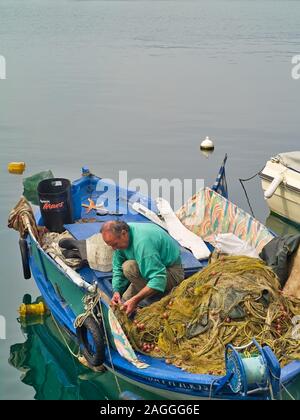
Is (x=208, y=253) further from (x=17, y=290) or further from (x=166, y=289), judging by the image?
(x=17, y=290)

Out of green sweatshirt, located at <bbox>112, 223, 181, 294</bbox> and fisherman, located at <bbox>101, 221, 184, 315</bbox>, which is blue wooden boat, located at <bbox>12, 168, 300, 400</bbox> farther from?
green sweatshirt, located at <bbox>112, 223, 181, 294</bbox>

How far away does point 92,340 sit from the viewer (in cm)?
794

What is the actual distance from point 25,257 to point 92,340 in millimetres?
3373

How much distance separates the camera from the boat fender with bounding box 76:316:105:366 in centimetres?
767

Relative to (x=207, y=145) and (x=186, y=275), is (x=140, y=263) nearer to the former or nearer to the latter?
(x=186, y=275)

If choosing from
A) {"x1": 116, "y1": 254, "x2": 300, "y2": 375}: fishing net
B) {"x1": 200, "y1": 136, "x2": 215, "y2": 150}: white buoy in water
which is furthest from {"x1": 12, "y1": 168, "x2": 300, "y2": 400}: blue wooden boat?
{"x1": 200, "y1": 136, "x2": 215, "y2": 150}: white buoy in water

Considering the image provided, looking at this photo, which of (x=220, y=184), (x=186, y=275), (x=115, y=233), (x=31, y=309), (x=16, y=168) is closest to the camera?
(x=115, y=233)

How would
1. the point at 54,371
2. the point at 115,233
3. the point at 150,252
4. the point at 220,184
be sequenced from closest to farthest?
the point at 115,233
the point at 150,252
the point at 54,371
the point at 220,184

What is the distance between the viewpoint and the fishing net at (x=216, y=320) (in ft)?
24.3

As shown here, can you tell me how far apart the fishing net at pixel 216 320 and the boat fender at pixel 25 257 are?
336 cm

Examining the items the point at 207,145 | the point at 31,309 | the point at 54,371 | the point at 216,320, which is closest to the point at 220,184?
the point at 31,309

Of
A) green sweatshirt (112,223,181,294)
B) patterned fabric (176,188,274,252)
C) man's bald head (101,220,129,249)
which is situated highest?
man's bald head (101,220,129,249)

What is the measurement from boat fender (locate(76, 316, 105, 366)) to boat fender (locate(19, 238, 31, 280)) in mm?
3095
